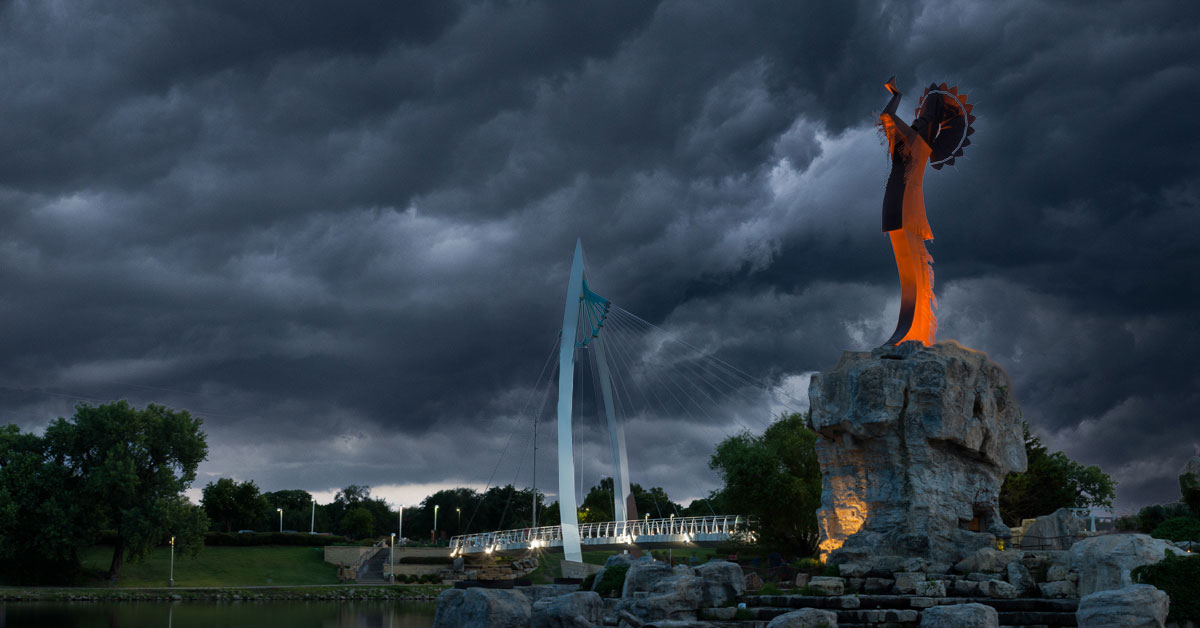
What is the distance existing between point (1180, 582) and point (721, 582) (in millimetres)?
9104

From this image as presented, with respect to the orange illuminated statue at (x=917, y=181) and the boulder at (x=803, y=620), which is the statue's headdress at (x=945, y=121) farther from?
the boulder at (x=803, y=620)

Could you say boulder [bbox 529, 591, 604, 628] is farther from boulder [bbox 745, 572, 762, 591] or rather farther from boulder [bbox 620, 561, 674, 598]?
boulder [bbox 745, 572, 762, 591]

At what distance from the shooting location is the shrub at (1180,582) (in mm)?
16547

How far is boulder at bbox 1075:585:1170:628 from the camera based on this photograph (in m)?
14.7

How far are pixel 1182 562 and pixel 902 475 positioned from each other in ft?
29.7

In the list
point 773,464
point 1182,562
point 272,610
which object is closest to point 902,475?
point 1182,562

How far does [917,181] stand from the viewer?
30469 mm

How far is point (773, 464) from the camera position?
39.6 m

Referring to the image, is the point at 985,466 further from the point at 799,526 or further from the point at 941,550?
→ the point at 799,526

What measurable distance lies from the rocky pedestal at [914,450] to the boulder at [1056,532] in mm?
955

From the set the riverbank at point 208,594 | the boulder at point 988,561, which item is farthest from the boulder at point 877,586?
the riverbank at point 208,594

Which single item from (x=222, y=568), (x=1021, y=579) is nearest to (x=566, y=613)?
(x=1021, y=579)

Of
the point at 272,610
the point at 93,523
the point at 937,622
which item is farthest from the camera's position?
the point at 93,523

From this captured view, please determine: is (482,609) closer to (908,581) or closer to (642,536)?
(908,581)
